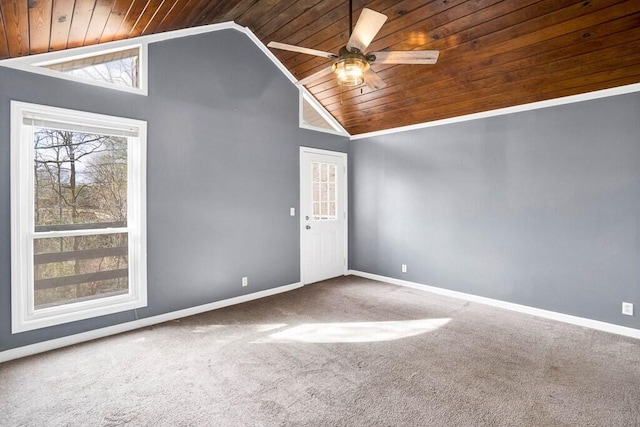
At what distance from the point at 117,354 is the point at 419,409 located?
247cm

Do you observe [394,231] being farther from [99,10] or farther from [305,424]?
[99,10]

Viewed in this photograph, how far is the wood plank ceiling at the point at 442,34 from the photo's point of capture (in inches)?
101

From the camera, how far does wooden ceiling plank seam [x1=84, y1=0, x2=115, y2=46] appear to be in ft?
8.08

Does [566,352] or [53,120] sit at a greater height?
[53,120]

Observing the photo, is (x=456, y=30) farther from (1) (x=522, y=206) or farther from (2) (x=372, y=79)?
(1) (x=522, y=206)

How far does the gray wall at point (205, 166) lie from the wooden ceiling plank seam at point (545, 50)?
1.78m

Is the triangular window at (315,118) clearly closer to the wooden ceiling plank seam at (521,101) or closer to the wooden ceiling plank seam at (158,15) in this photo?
the wooden ceiling plank seam at (521,101)

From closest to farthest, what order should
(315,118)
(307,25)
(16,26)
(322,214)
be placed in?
(16,26) → (307,25) → (315,118) → (322,214)

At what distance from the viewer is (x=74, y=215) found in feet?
10.3

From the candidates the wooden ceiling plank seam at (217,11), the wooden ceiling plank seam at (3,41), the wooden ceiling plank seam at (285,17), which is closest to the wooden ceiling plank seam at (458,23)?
the wooden ceiling plank seam at (285,17)

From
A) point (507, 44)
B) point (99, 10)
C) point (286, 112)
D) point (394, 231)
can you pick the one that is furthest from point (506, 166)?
point (99, 10)

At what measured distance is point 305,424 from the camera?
2020mm

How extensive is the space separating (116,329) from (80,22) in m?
2.70

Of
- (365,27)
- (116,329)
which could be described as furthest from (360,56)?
(116,329)
